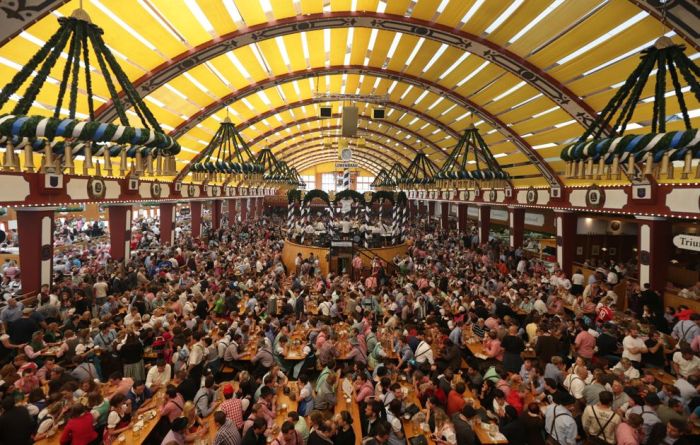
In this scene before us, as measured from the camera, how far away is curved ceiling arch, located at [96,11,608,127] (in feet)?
40.0

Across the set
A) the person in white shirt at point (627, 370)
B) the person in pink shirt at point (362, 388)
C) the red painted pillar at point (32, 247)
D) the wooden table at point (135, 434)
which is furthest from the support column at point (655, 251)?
the red painted pillar at point (32, 247)

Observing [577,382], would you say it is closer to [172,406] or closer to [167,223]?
[172,406]

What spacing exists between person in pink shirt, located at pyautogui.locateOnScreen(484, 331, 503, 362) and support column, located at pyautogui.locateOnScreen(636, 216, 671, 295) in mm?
6924

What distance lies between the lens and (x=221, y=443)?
445cm

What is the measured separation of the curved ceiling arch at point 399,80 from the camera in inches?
664

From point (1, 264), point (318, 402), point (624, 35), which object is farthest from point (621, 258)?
point (1, 264)

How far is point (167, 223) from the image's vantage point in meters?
20.5

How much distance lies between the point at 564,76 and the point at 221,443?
574 inches

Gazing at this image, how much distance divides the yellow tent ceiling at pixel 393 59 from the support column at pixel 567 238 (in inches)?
115

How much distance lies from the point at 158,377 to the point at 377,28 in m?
12.2

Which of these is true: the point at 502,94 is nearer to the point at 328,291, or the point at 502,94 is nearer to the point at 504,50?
the point at 504,50

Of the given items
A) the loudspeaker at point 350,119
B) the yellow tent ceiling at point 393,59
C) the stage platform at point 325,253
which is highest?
the yellow tent ceiling at point 393,59

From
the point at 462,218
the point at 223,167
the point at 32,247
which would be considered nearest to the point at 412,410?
the point at 223,167

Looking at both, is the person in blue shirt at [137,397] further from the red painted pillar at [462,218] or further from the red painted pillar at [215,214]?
the red painted pillar at [462,218]
